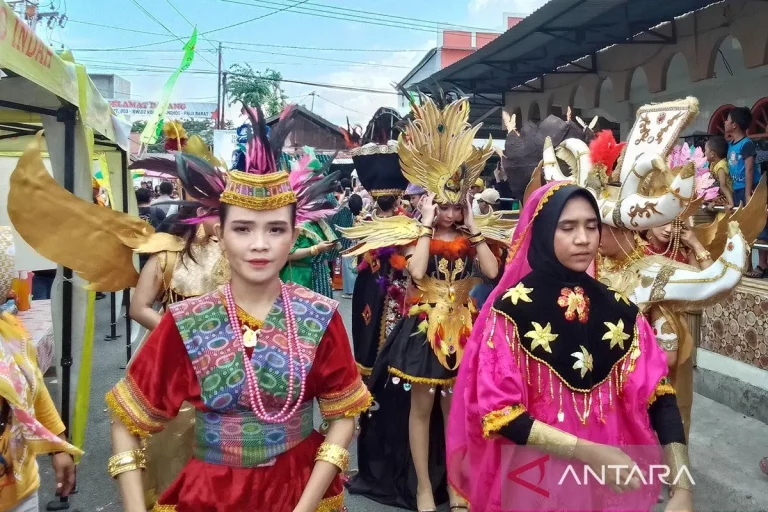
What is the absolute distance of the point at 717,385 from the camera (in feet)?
18.2

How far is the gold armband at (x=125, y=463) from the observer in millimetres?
1884

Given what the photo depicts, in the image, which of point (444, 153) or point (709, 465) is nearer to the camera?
point (444, 153)

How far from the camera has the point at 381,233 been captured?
393 cm

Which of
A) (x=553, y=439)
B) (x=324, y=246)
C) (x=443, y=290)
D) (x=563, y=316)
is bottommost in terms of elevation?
(x=553, y=439)

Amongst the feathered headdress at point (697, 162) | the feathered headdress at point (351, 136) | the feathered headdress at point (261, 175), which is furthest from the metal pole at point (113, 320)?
the feathered headdress at point (697, 162)

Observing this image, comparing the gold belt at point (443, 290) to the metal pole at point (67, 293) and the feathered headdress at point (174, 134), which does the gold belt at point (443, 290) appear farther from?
Answer: the metal pole at point (67, 293)

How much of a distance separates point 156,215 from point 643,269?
22.0 feet

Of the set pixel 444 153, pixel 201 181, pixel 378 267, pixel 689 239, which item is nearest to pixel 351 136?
pixel 378 267

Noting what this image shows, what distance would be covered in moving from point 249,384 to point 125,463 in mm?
402

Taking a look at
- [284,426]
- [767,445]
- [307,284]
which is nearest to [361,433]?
[307,284]

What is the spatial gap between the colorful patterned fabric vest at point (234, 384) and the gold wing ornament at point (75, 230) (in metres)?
1.20

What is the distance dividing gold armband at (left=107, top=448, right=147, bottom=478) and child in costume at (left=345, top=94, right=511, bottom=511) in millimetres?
1920

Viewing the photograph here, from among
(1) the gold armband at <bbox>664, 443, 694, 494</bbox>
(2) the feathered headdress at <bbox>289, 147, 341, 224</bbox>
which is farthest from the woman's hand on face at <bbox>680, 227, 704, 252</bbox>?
(2) the feathered headdress at <bbox>289, 147, 341, 224</bbox>

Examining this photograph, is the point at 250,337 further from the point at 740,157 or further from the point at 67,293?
the point at 740,157
